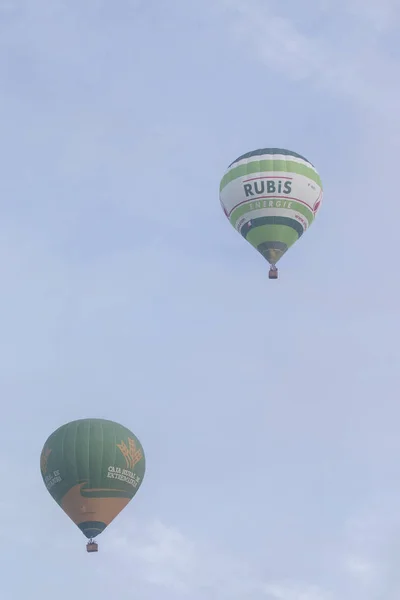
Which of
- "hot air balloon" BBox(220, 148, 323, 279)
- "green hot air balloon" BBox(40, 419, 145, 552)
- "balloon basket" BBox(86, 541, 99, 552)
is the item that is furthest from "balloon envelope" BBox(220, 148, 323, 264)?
"balloon basket" BBox(86, 541, 99, 552)

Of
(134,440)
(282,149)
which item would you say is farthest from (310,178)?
(134,440)

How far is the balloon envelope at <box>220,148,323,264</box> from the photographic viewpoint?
92.9 metres

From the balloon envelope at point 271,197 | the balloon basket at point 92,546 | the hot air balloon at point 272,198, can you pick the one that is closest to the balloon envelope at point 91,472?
the balloon basket at point 92,546

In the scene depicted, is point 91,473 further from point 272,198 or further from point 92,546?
point 272,198

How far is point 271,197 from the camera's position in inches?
3652

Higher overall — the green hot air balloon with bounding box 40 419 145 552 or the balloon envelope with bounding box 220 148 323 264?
the balloon envelope with bounding box 220 148 323 264

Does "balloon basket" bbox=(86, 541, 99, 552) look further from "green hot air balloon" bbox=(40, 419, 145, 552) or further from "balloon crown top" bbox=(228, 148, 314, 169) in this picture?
"balloon crown top" bbox=(228, 148, 314, 169)

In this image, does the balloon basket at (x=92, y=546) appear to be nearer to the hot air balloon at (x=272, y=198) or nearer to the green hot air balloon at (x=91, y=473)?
the green hot air balloon at (x=91, y=473)

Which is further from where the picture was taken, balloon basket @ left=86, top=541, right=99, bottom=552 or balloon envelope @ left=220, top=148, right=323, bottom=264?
balloon envelope @ left=220, top=148, right=323, bottom=264

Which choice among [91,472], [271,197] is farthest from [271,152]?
[91,472]

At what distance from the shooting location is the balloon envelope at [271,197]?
9294 cm

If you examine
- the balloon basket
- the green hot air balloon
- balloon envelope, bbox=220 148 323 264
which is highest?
balloon envelope, bbox=220 148 323 264

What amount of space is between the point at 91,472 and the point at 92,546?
11.5 feet

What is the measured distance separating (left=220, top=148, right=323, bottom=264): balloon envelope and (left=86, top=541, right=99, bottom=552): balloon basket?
1821cm
